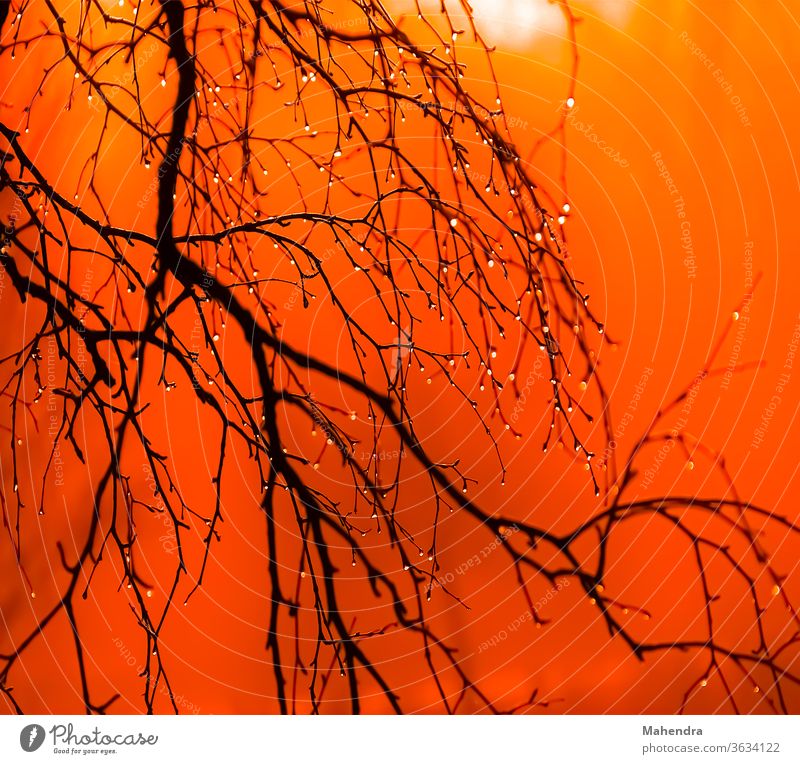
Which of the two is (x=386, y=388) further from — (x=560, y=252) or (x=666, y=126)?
(x=666, y=126)

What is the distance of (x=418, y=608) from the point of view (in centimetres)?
88

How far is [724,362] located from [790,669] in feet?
1.32

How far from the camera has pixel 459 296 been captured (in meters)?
0.89

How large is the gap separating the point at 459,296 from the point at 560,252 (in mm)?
141

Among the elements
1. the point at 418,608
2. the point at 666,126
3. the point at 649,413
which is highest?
the point at 666,126

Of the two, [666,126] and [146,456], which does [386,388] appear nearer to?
[146,456]

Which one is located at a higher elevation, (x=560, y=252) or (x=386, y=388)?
(x=560, y=252)

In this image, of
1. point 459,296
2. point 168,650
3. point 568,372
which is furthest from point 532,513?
point 168,650

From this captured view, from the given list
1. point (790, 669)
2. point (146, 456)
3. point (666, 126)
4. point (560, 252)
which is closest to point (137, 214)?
point (146, 456)
